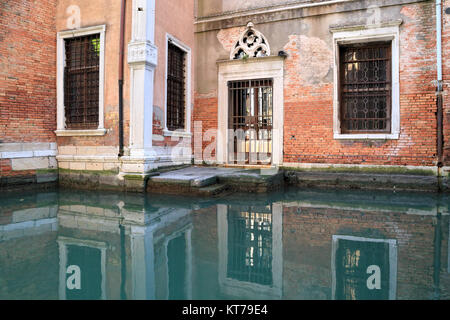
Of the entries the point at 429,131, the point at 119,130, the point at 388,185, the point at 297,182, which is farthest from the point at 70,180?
the point at 429,131

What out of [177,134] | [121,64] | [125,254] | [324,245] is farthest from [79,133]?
[324,245]

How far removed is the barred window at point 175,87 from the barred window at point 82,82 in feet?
5.45

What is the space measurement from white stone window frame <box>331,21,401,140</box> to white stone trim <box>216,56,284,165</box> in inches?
50.0

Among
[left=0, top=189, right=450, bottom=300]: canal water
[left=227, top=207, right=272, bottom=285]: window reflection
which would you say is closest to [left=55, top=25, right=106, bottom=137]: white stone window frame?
[left=0, top=189, right=450, bottom=300]: canal water

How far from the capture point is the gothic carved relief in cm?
841

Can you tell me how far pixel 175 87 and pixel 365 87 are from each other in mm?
4597

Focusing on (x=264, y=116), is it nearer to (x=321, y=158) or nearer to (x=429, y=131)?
(x=321, y=158)

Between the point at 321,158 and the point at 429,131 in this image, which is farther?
the point at 321,158

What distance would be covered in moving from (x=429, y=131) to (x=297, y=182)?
9.72 feet

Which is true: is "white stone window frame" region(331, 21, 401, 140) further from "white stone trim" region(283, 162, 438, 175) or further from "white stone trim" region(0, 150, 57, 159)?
"white stone trim" region(0, 150, 57, 159)

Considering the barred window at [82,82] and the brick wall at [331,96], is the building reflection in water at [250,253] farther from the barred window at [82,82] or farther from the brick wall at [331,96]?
the barred window at [82,82]

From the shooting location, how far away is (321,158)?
7797mm

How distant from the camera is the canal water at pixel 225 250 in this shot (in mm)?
2209

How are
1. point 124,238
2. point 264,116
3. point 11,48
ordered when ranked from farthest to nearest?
point 264,116
point 11,48
point 124,238
